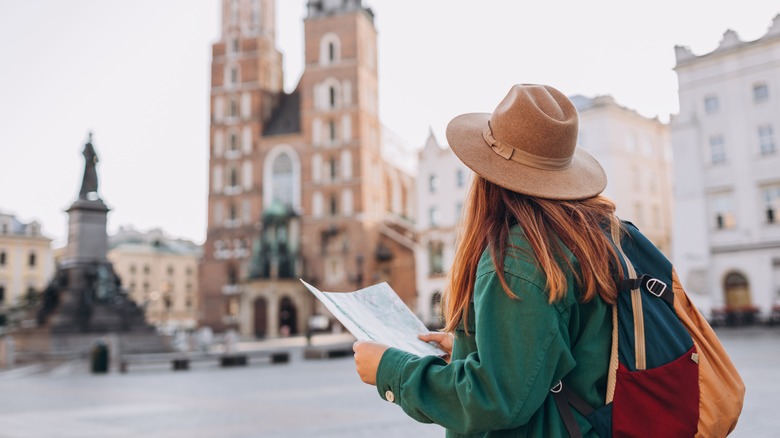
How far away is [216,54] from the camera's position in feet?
194

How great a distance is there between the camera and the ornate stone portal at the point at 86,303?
2055 centimetres

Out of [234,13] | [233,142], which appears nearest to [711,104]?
[233,142]

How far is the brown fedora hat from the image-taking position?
6.27 feet

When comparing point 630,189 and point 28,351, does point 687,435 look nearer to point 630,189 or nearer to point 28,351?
point 28,351

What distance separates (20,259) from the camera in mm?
65688

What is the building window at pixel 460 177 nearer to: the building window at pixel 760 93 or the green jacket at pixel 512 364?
the building window at pixel 760 93

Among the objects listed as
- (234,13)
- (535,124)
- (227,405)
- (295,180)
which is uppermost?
(234,13)

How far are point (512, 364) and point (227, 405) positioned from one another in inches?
366

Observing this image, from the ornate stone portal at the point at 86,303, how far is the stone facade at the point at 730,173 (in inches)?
888

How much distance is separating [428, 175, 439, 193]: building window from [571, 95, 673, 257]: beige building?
10011 mm

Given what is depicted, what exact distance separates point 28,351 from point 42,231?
2102 inches

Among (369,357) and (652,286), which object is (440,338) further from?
(652,286)

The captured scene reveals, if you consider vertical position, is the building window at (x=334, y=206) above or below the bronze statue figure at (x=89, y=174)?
above

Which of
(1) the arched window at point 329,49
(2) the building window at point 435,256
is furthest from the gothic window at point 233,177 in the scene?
(2) the building window at point 435,256
